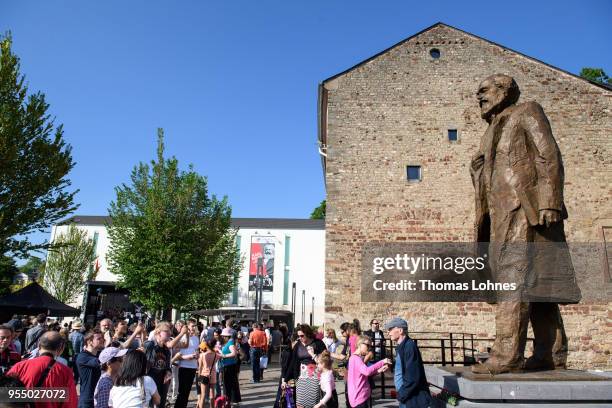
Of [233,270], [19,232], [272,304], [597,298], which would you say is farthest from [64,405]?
[272,304]

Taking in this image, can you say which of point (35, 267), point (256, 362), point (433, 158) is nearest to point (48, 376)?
point (256, 362)

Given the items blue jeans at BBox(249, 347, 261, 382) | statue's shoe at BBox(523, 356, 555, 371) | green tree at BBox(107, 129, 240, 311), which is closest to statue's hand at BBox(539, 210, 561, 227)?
statue's shoe at BBox(523, 356, 555, 371)

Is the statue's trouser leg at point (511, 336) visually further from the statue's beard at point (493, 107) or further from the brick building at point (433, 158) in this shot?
the brick building at point (433, 158)

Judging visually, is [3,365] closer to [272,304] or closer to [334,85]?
[334,85]

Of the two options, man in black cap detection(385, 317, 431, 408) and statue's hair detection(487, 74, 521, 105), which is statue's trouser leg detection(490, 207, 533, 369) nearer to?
man in black cap detection(385, 317, 431, 408)

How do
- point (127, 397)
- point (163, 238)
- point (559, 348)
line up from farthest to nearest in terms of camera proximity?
point (163, 238)
point (559, 348)
point (127, 397)

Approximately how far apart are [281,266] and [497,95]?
43.4 meters

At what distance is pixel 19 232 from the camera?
14.4 meters

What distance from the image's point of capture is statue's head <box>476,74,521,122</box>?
5281 millimetres

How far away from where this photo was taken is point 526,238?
4.59 meters

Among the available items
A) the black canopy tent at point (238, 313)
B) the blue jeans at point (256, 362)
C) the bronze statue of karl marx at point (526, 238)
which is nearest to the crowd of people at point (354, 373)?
the bronze statue of karl marx at point (526, 238)

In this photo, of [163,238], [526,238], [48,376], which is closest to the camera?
[48,376]

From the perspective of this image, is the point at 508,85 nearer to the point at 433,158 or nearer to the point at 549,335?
the point at 549,335

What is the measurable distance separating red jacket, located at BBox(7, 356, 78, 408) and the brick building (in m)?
12.3
